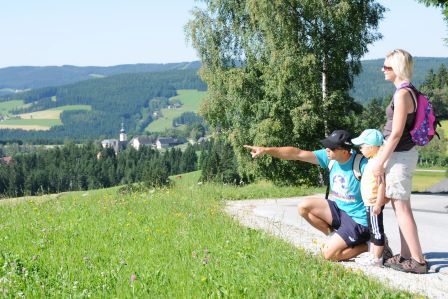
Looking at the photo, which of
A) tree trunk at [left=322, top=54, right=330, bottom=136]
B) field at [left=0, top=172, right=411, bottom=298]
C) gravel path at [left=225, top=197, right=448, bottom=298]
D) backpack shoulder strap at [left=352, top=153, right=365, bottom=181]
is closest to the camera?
field at [left=0, top=172, right=411, bottom=298]

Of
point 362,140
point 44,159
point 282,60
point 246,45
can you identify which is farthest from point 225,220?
point 44,159

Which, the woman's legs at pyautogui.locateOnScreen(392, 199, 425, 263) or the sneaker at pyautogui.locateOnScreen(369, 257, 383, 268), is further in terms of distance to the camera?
the sneaker at pyautogui.locateOnScreen(369, 257, 383, 268)

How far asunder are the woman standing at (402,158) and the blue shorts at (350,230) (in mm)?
411

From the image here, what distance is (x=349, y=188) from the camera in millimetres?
6395

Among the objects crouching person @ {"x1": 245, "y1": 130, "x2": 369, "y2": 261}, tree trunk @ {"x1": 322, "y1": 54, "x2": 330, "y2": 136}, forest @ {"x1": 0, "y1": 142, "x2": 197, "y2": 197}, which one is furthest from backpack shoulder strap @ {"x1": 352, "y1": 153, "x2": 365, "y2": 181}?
forest @ {"x1": 0, "y1": 142, "x2": 197, "y2": 197}

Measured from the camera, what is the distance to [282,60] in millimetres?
24766

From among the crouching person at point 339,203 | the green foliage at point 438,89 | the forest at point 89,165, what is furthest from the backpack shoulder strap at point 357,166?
the forest at point 89,165

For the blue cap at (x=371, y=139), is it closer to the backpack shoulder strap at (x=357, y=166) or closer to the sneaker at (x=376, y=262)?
the backpack shoulder strap at (x=357, y=166)

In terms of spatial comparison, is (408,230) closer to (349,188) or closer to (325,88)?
(349,188)

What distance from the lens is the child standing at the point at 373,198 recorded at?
612cm

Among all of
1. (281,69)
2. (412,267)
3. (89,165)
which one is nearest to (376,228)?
(412,267)

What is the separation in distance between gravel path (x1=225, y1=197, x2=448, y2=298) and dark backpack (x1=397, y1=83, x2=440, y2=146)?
133 centimetres

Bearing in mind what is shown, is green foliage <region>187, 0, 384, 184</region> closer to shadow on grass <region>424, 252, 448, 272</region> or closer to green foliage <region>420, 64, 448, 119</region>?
shadow on grass <region>424, 252, 448, 272</region>

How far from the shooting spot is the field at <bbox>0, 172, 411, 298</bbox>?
4.93m
